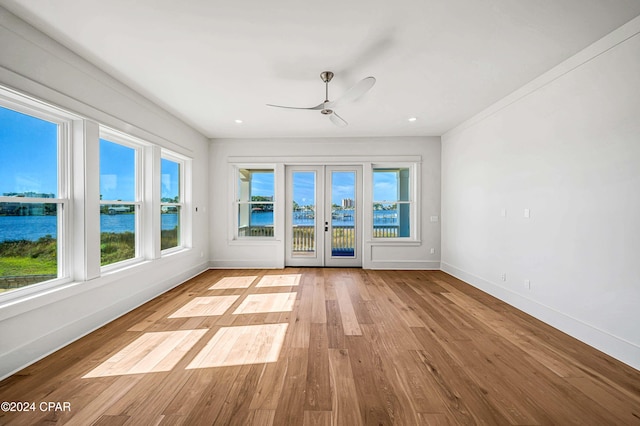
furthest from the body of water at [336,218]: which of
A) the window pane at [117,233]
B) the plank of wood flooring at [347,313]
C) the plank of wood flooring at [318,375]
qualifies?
the plank of wood flooring at [318,375]

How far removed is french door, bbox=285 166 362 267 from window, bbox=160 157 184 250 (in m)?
2.07

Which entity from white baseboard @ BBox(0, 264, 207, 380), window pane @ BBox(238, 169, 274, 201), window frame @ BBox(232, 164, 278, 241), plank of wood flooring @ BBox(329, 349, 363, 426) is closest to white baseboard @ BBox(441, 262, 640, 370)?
plank of wood flooring @ BBox(329, 349, 363, 426)

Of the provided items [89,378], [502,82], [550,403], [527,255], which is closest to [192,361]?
[89,378]

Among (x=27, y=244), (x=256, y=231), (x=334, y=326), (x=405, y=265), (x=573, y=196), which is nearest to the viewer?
→ (x=27, y=244)

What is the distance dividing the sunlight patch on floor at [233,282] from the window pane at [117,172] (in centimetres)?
179

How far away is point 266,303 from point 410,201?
364 centimetres

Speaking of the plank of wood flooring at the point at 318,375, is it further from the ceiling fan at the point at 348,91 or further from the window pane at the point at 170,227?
the window pane at the point at 170,227

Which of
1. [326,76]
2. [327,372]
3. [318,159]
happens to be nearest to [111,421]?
[327,372]

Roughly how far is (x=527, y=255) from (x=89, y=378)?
4.53 metres

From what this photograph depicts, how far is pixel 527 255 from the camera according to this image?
3.20 meters

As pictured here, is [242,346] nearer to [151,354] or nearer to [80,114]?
[151,354]

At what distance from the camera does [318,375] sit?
77.7 inches

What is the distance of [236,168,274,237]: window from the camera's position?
222 inches

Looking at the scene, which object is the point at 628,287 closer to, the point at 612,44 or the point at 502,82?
the point at 612,44
